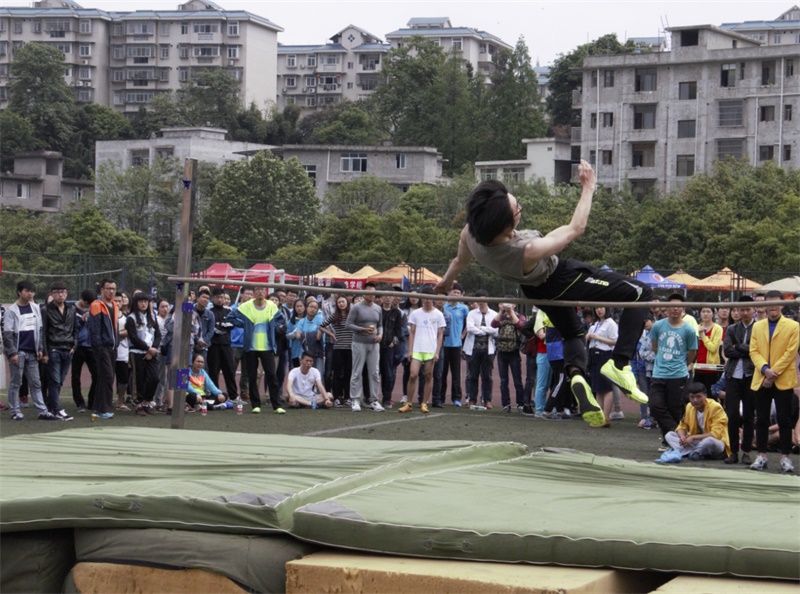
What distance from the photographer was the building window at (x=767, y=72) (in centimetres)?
5615

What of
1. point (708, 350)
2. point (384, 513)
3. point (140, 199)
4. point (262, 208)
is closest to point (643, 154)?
point (262, 208)

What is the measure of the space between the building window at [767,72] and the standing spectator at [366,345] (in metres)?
48.1

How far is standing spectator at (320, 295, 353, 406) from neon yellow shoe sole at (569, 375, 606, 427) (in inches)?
271

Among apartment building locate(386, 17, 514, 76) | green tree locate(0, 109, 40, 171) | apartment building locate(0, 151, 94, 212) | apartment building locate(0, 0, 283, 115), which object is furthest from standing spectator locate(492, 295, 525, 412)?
apartment building locate(386, 17, 514, 76)

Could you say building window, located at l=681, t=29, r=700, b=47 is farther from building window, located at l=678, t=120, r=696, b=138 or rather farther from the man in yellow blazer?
the man in yellow blazer

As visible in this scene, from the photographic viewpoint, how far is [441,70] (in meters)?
82.3

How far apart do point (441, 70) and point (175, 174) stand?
27120 millimetres

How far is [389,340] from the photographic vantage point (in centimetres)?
1431

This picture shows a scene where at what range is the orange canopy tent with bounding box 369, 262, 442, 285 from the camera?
67.8ft

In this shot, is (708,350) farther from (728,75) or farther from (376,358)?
(728,75)

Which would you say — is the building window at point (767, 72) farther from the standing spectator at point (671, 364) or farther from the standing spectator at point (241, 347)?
the standing spectator at point (671, 364)

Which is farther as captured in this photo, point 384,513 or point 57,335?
point 57,335

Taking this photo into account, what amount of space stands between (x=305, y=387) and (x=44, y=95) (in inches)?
3505

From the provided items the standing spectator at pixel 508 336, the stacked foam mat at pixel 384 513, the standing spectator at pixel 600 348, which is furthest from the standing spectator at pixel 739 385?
the standing spectator at pixel 508 336
